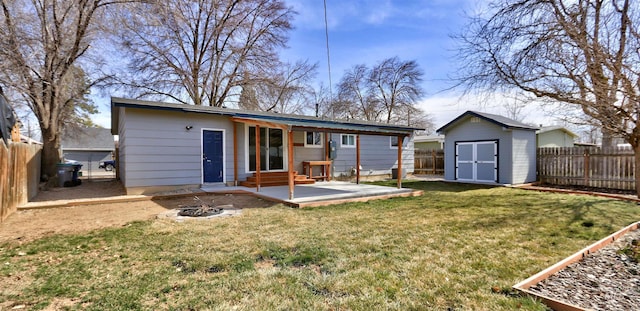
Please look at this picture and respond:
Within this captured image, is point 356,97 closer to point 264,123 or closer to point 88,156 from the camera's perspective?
point 264,123

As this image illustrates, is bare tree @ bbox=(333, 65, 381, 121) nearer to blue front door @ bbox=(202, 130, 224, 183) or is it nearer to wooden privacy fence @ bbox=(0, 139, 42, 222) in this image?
blue front door @ bbox=(202, 130, 224, 183)

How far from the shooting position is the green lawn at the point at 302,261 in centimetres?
246

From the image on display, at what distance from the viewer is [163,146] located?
843 centimetres

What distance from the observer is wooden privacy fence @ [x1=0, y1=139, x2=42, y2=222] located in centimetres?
527

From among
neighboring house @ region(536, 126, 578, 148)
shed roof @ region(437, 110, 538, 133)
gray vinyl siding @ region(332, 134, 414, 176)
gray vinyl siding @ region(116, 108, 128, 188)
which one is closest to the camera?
gray vinyl siding @ region(116, 108, 128, 188)

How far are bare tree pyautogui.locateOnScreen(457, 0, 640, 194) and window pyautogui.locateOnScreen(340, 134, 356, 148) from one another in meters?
5.93

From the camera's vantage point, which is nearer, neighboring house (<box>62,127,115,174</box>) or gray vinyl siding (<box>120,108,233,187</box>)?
gray vinyl siding (<box>120,108,233,187</box>)

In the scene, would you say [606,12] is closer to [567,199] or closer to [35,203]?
[567,199]

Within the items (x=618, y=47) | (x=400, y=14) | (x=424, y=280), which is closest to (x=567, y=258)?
(x=424, y=280)

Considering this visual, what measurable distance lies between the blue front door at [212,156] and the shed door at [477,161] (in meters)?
9.24

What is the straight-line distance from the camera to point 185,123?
346 inches

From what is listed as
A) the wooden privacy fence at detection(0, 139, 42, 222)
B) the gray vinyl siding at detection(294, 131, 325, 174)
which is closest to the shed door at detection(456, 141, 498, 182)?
the gray vinyl siding at detection(294, 131, 325, 174)

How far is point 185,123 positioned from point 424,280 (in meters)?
7.98

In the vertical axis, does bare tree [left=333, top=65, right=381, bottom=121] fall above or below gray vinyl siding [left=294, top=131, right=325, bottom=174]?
above
